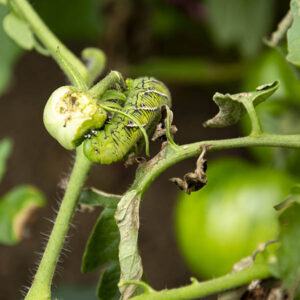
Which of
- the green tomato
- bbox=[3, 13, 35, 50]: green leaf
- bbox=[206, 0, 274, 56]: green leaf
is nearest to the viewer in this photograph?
bbox=[3, 13, 35, 50]: green leaf

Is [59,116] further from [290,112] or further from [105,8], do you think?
[105,8]

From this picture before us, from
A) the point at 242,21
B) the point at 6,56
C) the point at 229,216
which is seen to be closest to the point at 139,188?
the point at 229,216

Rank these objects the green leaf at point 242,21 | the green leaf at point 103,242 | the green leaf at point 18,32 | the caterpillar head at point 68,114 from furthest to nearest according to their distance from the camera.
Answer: the green leaf at point 242,21, the green leaf at point 18,32, the green leaf at point 103,242, the caterpillar head at point 68,114

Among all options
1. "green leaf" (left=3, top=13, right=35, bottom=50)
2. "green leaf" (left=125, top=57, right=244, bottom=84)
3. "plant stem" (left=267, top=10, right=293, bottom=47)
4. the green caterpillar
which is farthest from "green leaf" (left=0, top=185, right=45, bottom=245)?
"green leaf" (left=125, top=57, right=244, bottom=84)

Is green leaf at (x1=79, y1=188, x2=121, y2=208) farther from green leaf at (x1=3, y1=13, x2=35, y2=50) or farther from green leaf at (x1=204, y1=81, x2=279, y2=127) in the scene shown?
green leaf at (x1=3, y1=13, x2=35, y2=50)

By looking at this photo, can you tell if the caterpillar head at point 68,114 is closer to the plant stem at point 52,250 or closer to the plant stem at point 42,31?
the plant stem at point 52,250

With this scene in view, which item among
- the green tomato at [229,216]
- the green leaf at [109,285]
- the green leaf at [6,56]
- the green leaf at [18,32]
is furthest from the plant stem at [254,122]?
the green leaf at [6,56]

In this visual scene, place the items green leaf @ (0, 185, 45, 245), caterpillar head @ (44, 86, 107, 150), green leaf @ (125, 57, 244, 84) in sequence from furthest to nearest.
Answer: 1. green leaf @ (125, 57, 244, 84)
2. green leaf @ (0, 185, 45, 245)
3. caterpillar head @ (44, 86, 107, 150)
